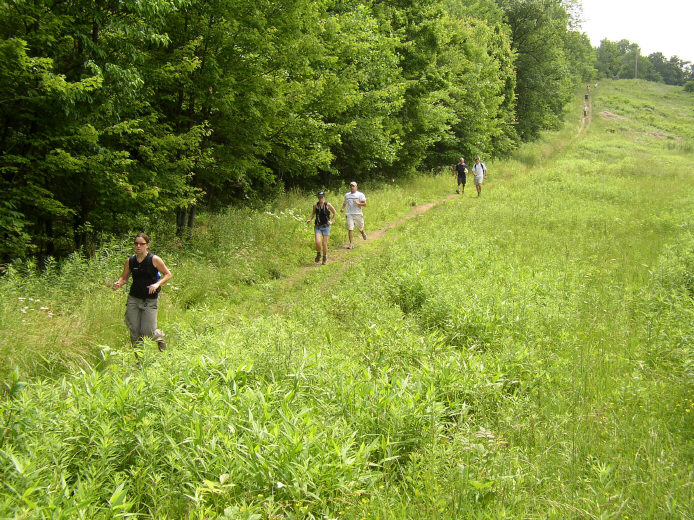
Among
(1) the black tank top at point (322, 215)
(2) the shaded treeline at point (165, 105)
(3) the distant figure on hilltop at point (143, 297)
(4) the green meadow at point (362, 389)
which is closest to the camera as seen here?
(4) the green meadow at point (362, 389)

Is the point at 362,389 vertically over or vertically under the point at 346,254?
over

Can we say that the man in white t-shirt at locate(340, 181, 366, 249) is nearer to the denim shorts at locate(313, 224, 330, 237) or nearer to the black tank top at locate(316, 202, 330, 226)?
the black tank top at locate(316, 202, 330, 226)

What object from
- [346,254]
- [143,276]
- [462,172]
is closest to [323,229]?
[346,254]

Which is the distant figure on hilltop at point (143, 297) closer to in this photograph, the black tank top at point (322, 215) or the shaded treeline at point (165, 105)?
the shaded treeline at point (165, 105)

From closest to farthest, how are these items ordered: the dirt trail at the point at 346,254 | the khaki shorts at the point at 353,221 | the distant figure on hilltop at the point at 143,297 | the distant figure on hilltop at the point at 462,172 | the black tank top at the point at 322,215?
the distant figure on hilltop at the point at 143,297
the dirt trail at the point at 346,254
the black tank top at the point at 322,215
the khaki shorts at the point at 353,221
the distant figure on hilltop at the point at 462,172

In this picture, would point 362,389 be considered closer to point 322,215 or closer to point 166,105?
point 322,215

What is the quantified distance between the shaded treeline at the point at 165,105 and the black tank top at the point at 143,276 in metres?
3.00

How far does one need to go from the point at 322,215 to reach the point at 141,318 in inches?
238

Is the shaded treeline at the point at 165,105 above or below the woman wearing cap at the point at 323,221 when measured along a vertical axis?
above

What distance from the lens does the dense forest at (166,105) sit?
7913 millimetres

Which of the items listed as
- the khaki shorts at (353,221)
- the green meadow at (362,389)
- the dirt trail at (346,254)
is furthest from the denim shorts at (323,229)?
the khaki shorts at (353,221)

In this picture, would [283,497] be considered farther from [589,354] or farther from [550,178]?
[550,178]

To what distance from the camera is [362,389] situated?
13.8 ft

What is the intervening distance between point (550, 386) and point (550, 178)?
20973mm
